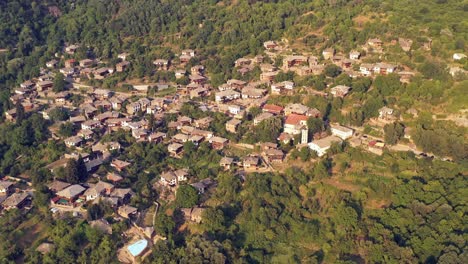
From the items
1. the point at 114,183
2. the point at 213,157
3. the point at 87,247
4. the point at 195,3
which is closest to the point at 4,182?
the point at 114,183

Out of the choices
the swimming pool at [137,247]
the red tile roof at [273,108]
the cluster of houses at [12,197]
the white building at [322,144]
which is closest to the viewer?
the swimming pool at [137,247]

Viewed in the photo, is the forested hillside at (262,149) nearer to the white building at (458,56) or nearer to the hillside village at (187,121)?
the hillside village at (187,121)

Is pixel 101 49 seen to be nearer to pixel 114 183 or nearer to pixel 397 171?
pixel 114 183

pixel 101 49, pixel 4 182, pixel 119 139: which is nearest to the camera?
pixel 4 182

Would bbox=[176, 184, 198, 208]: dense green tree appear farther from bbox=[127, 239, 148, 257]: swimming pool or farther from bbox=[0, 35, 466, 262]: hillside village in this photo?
bbox=[127, 239, 148, 257]: swimming pool

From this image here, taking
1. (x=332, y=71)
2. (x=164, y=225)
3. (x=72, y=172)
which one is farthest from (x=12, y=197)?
(x=332, y=71)

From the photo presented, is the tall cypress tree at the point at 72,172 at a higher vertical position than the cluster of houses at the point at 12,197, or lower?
higher

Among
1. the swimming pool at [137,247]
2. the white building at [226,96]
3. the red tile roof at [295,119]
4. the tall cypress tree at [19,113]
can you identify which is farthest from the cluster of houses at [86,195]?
the white building at [226,96]
